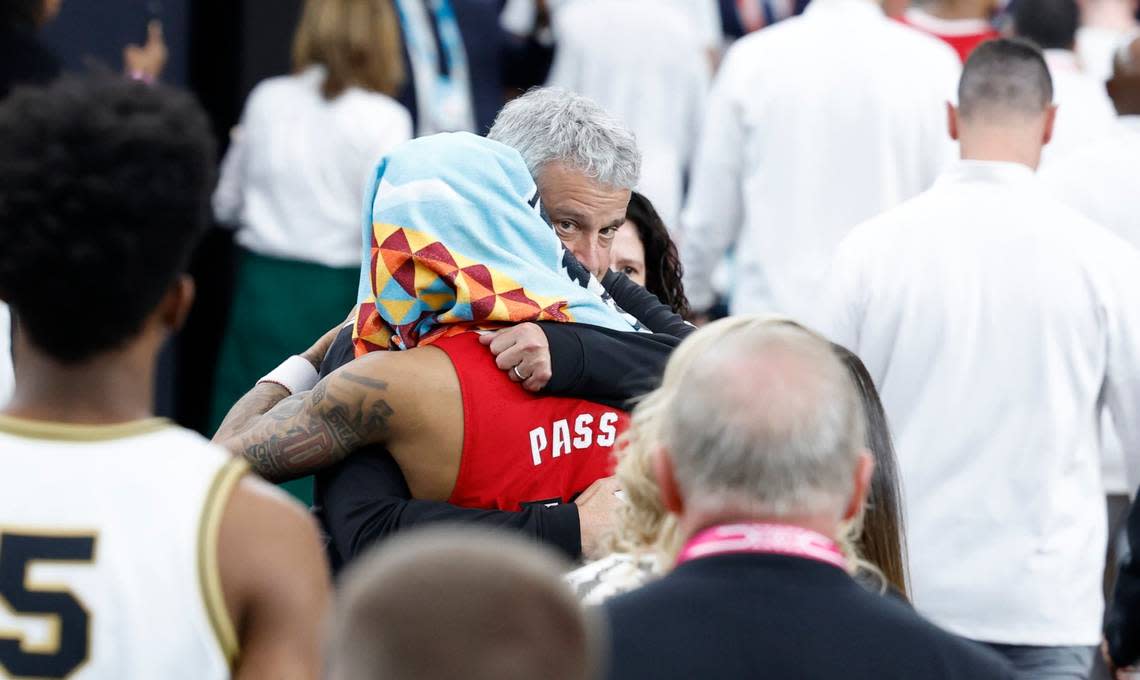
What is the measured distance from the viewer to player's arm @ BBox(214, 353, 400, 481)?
2.63 metres

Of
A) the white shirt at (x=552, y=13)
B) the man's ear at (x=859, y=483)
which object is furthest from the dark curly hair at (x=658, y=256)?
the white shirt at (x=552, y=13)

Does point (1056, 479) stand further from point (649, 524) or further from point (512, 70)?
point (512, 70)

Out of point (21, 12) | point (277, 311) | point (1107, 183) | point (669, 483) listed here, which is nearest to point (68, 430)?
point (669, 483)

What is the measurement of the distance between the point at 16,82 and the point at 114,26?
5.81 feet

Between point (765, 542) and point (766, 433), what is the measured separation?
4.4 inches

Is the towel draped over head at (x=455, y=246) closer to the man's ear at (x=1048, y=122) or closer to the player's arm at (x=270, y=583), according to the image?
the player's arm at (x=270, y=583)

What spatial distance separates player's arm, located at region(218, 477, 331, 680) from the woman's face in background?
194 cm

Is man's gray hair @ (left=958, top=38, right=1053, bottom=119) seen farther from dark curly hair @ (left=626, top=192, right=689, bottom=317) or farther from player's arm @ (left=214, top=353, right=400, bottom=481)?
player's arm @ (left=214, top=353, right=400, bottom=481)

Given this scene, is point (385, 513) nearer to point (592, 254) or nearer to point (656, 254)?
point (592, 254)

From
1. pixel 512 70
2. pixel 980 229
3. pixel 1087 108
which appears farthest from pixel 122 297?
pixel 512 70

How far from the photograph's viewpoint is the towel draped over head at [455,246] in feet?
8.76

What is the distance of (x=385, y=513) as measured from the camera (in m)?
2.63

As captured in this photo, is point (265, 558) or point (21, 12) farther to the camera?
point (21, 12)

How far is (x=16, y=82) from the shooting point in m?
4.79
